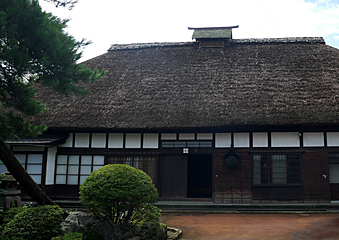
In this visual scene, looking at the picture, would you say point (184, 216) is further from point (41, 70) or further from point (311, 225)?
point (41, 70)

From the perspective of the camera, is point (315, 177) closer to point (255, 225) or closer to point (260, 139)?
point (260, 139)

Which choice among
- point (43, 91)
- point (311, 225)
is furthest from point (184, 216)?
point (43, 91)

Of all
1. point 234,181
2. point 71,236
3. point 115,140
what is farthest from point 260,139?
point 71,236

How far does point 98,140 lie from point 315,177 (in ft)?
27.8

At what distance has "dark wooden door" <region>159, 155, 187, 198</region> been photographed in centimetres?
1206

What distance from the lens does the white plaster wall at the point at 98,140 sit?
496 inches

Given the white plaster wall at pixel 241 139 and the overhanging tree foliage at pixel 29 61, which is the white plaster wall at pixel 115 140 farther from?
the overhanging tree foliage at pixel 29 61

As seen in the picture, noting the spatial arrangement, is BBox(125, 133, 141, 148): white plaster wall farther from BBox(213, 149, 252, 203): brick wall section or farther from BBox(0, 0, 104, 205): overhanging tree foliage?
BBox(0, 0, 104, 205): overhanging tree foliage

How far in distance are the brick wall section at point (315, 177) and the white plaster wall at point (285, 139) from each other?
59 cm

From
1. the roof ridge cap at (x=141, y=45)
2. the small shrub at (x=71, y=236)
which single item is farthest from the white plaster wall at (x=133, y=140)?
the small shrub at (x=71, y=236)

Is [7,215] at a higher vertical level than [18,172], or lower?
lower

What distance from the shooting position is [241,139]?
11.9 metres

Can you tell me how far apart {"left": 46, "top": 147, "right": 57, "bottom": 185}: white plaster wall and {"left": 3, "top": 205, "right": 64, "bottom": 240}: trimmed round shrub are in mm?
6236

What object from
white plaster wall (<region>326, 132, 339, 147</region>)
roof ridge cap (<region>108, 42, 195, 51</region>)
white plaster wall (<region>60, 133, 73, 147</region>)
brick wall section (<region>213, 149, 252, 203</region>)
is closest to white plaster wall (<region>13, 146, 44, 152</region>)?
white plaster wall (<region>60, 133, 73, 147</region>)
